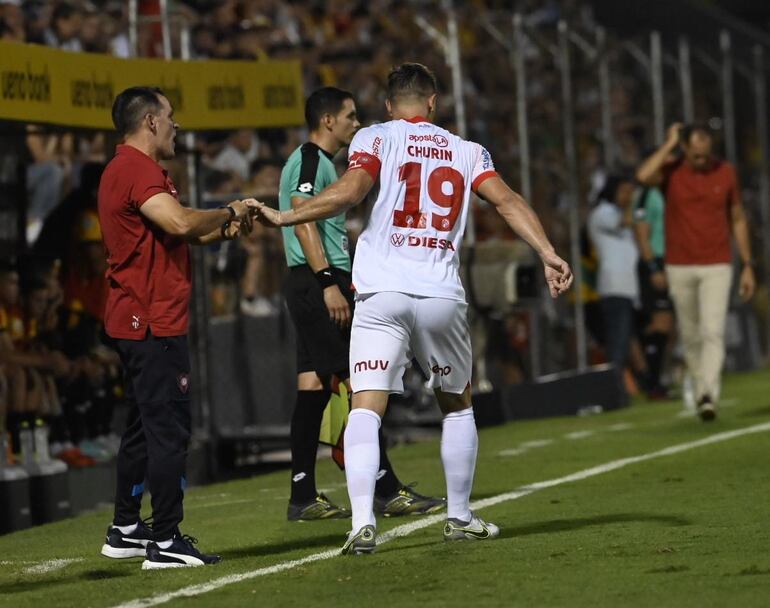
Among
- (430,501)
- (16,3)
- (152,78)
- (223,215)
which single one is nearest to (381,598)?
(223,215)

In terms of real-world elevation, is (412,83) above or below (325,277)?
above

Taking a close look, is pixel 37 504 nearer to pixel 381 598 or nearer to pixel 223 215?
pixel 223 215

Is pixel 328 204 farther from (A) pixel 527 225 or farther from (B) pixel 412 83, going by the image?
(A) pixel 527 225

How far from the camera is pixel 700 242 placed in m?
15.3

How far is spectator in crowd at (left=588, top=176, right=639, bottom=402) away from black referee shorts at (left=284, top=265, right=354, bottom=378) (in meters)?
9.71

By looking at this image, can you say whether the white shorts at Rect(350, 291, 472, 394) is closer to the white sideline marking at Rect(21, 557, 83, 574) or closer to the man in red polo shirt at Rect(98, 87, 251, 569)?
the man in red polo shirt at Rect(98, 87, 251, 569)

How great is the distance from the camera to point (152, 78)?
43.4 feet

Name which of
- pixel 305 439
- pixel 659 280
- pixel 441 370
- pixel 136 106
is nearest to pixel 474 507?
pixel 305 439

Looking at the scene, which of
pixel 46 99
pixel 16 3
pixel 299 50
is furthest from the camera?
pixel 299 50

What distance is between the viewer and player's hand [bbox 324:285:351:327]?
994 cm

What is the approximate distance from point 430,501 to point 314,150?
1933mm

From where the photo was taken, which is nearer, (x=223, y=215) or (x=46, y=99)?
(x=223, y=215)

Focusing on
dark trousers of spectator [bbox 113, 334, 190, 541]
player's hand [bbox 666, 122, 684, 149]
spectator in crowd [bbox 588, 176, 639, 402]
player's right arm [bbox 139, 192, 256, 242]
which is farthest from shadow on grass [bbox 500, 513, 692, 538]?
spectator in crowd [bbox 588, 176, 639, 402]

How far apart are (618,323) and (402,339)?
11.6 metres
